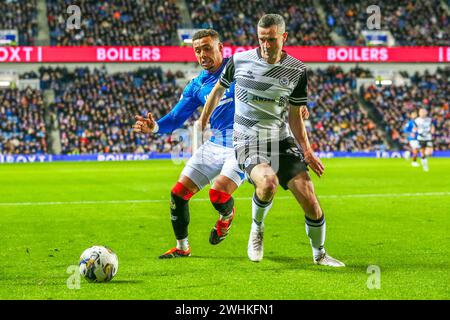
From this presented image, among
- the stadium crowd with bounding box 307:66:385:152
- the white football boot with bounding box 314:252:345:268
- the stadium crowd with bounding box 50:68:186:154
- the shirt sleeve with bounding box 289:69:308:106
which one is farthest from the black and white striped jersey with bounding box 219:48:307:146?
the stadium crowd with bounding box 307:66:385:152

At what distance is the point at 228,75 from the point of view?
25.1 ft

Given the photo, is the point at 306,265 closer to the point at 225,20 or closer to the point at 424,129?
the point at 424,129

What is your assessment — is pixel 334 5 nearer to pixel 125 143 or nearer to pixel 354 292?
pixel 125 143

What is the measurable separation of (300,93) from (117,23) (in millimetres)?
35659

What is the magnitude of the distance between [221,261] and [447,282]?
2474mm

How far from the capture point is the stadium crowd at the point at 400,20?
44156 mm

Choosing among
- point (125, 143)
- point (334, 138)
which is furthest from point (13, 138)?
point (334, 138)

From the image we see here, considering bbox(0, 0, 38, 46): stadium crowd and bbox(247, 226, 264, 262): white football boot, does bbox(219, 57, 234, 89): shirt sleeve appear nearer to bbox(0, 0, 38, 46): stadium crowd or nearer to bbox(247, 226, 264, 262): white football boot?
bbox(247, 226, 264, 262): white football boot

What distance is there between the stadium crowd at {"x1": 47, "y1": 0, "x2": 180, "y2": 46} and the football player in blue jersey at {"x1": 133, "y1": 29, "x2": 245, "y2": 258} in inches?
1282

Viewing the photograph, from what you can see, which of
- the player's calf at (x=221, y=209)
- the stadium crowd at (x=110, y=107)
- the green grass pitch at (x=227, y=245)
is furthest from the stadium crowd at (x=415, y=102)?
the player's calf at (x=221, y=209)

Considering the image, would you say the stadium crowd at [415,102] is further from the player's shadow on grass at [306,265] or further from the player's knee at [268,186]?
the player's knee at [268,186]

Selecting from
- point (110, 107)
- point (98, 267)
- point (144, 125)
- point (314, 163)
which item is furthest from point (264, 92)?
point (110, 107)

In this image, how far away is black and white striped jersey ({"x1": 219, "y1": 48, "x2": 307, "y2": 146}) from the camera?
7.31m

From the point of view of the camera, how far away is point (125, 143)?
37.6 meters
